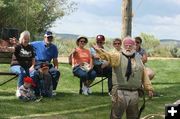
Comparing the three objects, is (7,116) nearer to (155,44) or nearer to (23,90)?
(23,90)

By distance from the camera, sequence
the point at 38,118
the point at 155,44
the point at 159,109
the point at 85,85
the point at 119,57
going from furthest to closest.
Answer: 1. the point at 155,44
2. the point at 85,85
3. the point at 159,109
4. the point at 38,118
5. the point at 119,57

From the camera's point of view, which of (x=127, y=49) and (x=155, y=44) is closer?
(x=127, y=49)

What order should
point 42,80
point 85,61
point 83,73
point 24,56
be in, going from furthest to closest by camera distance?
point 85,61
point 83,73
point 24,56
point 42,80

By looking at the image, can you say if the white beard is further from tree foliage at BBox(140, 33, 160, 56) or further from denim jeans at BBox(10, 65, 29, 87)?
tree foliage at BBox(140, 33, 160, 56)

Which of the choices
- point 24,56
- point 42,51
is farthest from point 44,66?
point 42,51

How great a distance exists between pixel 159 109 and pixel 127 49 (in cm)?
344

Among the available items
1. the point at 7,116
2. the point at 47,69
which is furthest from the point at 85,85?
the point at 7,116

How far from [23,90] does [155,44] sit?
24.8 metres

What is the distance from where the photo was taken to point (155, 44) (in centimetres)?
3556

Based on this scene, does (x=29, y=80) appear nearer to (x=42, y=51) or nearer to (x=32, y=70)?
(x=32, y=70)

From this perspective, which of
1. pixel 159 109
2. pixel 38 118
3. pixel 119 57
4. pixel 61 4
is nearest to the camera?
pixel 119 57

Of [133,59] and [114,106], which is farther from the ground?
[133,59]

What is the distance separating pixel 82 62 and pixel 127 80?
4.66 meters

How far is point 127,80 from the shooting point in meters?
8.04
